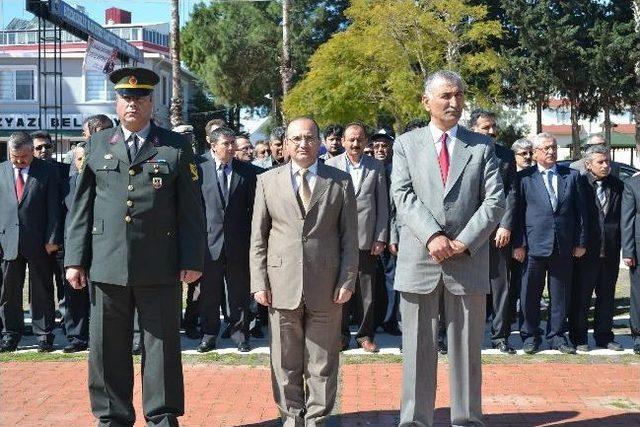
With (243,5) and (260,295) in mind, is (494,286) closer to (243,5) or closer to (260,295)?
(260,295)

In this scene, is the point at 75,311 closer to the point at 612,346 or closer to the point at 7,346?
the point at 7,346

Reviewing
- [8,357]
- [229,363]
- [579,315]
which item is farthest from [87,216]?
[579,315]

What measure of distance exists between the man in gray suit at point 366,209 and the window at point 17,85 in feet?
139

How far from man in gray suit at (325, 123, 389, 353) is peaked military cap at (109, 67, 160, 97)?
10.4ft

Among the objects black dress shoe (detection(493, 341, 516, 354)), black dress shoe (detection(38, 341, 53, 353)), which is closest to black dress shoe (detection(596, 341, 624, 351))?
black dress shoe (detection(493, 341, 516, 354))

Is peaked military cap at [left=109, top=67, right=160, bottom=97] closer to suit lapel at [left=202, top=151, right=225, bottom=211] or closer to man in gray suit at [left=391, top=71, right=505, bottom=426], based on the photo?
man in gray suit at [left=391, top=71, right=505, bottom=426]

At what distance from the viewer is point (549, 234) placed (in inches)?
329

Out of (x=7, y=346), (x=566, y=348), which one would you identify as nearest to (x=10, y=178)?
(x=7, y=346)

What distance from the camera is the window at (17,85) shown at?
4722 centimetres

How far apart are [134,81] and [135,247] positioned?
105 cm

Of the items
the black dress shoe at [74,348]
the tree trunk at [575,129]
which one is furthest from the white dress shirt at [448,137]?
the tree trunk at [575,129]

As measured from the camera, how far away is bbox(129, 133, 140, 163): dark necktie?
552 centimetres

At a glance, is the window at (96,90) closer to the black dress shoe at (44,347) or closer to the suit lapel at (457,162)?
the black dress shoe at (44,347)

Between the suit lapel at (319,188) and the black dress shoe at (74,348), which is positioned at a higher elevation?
the suit lapel at (319,188)
